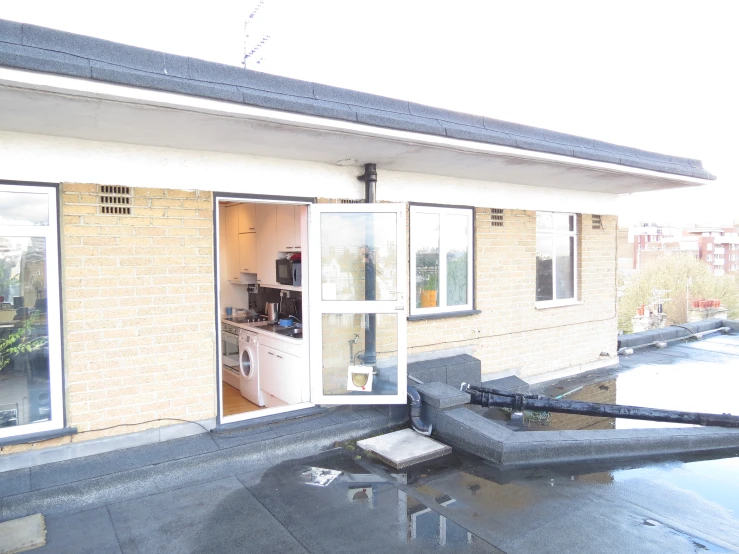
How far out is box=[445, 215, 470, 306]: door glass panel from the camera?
659 centimetres

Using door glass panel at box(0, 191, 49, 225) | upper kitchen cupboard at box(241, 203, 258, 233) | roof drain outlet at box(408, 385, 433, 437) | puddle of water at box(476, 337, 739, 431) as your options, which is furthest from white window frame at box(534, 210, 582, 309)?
door glass panel at box(0, 191, 49, 225)

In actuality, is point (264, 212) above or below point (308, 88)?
below

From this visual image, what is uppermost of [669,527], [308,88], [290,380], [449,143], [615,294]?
[308,88]

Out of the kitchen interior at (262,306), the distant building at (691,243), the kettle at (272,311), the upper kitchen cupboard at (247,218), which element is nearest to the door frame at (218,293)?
the kitchen interior at (262,306)

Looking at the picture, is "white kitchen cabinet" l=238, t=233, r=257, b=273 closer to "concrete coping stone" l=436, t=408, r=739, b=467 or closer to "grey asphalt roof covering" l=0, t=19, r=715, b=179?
"grey asphalt roof covering" l=0, t=19, r=715, b=179

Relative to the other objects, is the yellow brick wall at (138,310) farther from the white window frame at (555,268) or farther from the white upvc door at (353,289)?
the white window frame at (555,268)

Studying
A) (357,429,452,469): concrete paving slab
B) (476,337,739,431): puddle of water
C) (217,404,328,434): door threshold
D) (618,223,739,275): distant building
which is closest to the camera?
(357,429,452,469): concrete paving slab

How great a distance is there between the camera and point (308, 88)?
4023 mm

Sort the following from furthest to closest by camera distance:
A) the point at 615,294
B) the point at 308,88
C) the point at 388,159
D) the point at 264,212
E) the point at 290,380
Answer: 1. the point at 615,294
2. the point at 264,212
3. the point at 290,380
4. the point at 388,159
5. the point at 308,88

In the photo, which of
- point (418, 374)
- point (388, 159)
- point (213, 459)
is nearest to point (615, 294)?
point (418, 374)

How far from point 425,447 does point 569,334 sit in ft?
14.4

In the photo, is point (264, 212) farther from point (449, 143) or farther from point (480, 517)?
point (480, 517)

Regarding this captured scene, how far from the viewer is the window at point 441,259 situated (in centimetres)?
626

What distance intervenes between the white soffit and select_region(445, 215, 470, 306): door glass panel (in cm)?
67
